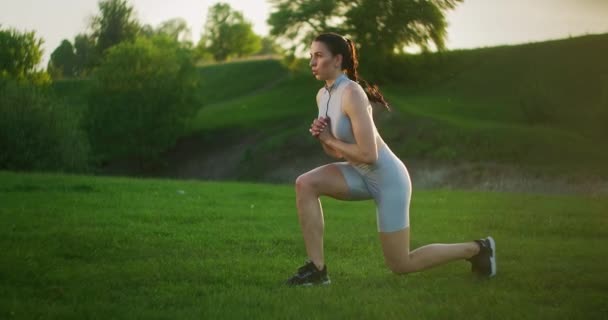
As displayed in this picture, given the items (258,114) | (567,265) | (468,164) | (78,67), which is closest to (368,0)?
(258,114)

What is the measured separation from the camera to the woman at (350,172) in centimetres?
748

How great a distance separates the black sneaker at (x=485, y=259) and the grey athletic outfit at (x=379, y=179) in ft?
3.47

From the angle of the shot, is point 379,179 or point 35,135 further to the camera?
point 35,135

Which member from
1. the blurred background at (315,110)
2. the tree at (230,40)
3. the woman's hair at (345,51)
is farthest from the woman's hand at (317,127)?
the tree at (230,40)

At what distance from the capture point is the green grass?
21.9 ft

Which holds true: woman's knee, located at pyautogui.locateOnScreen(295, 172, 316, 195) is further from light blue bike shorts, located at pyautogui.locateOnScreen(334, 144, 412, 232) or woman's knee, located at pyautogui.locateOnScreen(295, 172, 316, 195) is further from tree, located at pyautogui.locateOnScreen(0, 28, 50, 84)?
tree, located at pyautogui.locateOnScreen(0, 28, 50, 84)

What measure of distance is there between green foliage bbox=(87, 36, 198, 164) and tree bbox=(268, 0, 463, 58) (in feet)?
39.4

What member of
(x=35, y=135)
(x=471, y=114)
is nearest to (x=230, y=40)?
(x=471, y=114)

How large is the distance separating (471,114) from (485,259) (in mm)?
44761

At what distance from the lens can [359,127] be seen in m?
7.41

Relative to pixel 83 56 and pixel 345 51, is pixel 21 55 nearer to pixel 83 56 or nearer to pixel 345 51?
pixel 83 56

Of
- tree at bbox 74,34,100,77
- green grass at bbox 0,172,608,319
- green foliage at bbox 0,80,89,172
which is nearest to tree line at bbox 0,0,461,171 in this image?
green foliage at bbox 0,80,89,172

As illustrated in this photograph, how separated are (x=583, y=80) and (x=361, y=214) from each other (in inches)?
1646

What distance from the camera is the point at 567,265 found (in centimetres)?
947
